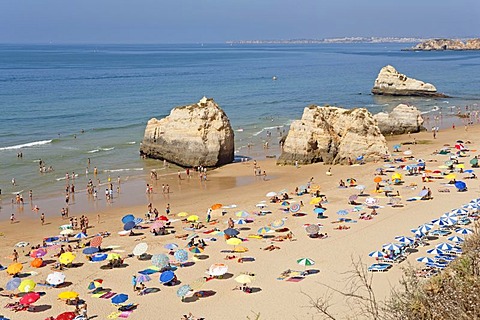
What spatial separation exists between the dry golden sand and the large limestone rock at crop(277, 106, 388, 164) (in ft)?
4.62

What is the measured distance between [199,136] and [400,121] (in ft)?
70.8

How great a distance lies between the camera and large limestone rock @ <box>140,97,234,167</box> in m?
39.2

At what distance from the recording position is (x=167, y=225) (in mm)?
27188

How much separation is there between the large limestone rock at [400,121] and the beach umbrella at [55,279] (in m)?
37.6

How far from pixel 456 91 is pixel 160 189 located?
64.0 meters

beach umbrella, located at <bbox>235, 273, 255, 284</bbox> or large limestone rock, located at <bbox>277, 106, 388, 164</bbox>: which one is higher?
large limestone rock, located at <bbox>277, 106, 388, 164</bbox>

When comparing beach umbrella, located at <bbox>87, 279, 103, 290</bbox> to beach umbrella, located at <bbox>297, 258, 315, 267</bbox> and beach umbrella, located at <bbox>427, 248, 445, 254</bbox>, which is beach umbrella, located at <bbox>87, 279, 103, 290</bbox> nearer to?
beach umbrella, located at <bbox>297, 258, 315, 267</bbox>

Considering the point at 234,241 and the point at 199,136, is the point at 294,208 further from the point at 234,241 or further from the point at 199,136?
the point at 199,136

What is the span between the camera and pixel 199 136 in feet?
129

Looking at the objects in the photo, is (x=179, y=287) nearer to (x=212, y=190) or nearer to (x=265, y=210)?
(x=265, y=210)

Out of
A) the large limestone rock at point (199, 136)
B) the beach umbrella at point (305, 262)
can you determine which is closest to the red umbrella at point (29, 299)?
the beach umbrella at point (305, 262)

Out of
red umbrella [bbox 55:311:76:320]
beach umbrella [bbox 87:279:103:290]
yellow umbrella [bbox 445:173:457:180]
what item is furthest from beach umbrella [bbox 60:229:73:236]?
yellow umbrella [bbox 445:173:457:180]

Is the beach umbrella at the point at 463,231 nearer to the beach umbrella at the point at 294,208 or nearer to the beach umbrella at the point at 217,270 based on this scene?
the beach umbrella at the point at 294,208

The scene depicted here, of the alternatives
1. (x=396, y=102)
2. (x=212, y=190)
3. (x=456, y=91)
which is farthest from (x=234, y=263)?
(x=456, y=91)
